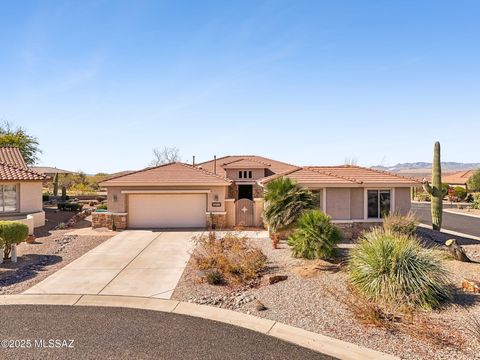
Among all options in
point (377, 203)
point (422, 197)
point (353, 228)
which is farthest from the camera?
point (422, 197)

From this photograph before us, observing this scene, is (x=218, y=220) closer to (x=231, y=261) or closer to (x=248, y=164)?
(x=231, y=261)

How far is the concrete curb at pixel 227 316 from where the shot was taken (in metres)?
7.54

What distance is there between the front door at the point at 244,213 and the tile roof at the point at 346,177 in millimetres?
3091

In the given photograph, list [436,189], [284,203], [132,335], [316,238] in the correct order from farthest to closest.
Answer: [436,189], [284,203], [316,238], [132,335]

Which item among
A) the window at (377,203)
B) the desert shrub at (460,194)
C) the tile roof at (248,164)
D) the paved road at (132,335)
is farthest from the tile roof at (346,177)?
the desert shrub at (460,194)

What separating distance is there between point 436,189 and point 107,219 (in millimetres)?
19375

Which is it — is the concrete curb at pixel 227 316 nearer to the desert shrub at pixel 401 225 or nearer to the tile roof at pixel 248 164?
the desert shrub at pixel 401 225

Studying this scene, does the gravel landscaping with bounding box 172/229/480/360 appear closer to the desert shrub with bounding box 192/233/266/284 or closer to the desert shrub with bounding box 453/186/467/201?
the desert shrub with bounding box 192/233/266/284

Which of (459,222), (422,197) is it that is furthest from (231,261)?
(422,197)

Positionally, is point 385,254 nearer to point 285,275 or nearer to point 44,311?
point 285,275

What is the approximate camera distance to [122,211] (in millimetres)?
23125

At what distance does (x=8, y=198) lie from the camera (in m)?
23.6

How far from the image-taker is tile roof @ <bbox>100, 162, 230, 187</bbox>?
2322 cm

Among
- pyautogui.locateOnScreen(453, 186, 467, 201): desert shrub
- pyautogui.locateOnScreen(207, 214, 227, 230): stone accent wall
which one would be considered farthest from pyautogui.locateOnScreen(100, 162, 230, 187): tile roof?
pyautogui.locateOnScreen(453, 186, 467, 201): desert shrub
